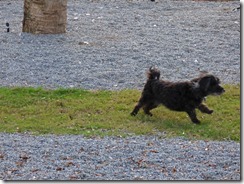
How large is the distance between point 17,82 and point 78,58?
1322 millimetres

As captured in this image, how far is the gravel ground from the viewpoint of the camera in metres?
6.05

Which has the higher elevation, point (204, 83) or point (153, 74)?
point (204, 83)

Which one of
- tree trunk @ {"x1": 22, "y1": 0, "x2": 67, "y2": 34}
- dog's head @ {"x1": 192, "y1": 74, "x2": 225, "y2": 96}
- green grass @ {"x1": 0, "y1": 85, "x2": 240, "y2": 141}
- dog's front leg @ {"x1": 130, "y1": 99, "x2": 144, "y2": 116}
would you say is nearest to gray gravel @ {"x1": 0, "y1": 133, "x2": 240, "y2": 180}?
green grass @ {"x1": 0, "y1": 85, "x2": 240, "y2": 141}

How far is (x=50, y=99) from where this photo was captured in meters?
9.24

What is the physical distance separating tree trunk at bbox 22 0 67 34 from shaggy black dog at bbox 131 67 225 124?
4.44 meters

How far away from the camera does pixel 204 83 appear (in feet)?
24.6

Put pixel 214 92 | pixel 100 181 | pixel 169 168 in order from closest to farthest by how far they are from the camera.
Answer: pixel 100 181, pixel 169 168, pixel 214 92

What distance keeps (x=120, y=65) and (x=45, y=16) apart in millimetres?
2882

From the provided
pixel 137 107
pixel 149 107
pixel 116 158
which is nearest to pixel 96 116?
pixel 137 107

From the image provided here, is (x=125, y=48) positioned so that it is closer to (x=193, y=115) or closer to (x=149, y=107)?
(x=149, y=107)

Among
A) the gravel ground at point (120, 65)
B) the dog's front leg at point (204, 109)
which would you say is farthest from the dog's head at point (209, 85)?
the dog's front leg at point (204, 109)

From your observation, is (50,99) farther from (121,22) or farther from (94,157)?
(121,22)

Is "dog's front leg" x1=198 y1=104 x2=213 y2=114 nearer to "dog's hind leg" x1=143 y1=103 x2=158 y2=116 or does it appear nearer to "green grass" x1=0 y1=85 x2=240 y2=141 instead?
"green grass" x1=0 y1=85 x2=240 y2=141

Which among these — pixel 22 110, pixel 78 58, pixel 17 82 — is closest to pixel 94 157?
→ pixel 22 110
